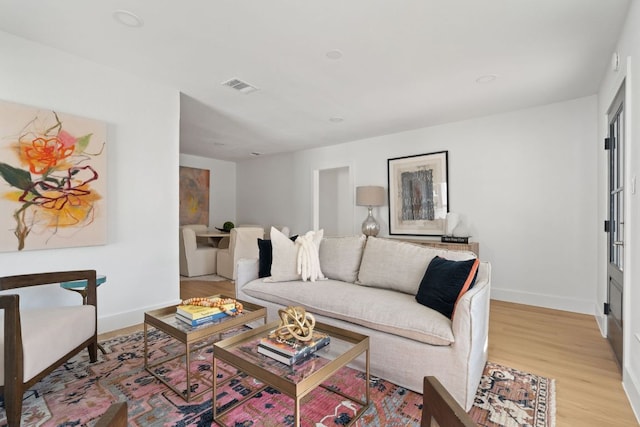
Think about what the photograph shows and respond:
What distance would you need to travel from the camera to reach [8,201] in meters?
2.34

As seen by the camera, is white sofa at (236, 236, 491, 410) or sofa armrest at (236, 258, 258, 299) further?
sofa armrest at (236, 258, 258, 299)

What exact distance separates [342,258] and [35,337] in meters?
2.14

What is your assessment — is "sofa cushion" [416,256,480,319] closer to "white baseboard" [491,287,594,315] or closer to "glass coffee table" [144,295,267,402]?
"glass coffee table" [144,295,267,402]

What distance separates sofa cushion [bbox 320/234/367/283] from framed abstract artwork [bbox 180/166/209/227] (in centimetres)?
464

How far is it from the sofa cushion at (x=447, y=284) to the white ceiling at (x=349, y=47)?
164 cm

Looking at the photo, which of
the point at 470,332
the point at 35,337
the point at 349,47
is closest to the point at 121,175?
the point at 35,337

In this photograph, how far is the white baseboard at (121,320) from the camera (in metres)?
2.79

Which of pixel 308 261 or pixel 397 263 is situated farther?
pixel 308 261

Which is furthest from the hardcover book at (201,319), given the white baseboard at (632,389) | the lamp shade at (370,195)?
the lamp shade at (370,195)

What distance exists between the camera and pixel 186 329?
1879 millimetres

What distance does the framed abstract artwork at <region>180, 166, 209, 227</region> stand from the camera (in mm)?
6699

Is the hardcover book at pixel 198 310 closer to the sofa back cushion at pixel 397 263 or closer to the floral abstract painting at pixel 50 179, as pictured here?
the sofa back cushion at pixel 397 263

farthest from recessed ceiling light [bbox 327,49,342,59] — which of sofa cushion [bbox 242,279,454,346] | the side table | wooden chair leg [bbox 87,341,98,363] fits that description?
wooden chair leg [bbox 87,341,98,363]

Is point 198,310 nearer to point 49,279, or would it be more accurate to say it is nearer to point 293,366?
point 293,366
